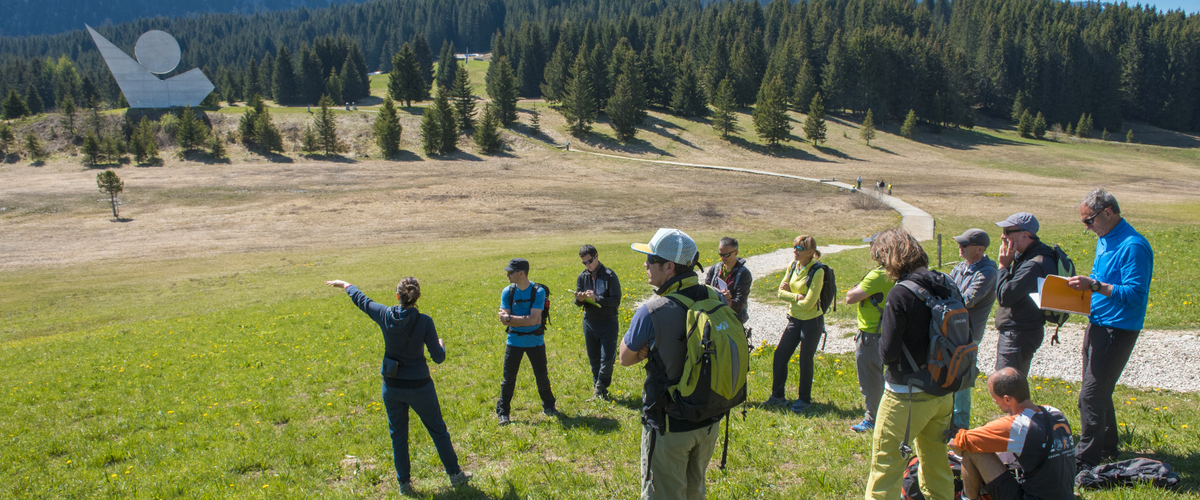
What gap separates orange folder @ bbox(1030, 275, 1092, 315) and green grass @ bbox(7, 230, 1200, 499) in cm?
151

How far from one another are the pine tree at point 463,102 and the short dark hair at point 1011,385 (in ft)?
252

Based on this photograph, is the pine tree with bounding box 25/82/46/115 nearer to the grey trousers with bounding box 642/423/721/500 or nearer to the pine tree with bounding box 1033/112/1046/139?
the grey trousers with bounding box 642/423/721/500

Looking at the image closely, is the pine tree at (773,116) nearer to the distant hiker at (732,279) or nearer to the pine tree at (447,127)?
the pine tree at (447,127)

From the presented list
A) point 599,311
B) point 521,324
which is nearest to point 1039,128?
point 599,311

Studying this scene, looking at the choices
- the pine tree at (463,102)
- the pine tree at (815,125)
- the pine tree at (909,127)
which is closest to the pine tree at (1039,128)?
the pine tree at (909,127)

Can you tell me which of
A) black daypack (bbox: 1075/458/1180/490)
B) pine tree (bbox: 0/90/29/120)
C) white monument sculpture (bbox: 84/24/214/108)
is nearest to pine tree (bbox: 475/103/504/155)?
white monument sculpture (bbox: 84/24/214/108)

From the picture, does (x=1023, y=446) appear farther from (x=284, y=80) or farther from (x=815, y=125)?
(x=284, y=80)

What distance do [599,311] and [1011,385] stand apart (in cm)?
499

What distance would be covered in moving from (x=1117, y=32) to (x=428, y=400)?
556ft

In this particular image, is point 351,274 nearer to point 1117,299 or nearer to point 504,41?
point 1117,299

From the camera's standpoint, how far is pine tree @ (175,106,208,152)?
65.3m

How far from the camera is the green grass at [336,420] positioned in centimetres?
604

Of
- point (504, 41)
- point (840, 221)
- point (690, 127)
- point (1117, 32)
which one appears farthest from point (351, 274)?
point (1117, 32)

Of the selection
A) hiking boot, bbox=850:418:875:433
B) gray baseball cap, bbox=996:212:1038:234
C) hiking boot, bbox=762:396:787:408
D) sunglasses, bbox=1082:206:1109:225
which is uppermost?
sunglasses, bbox=1082:206:1109:225
